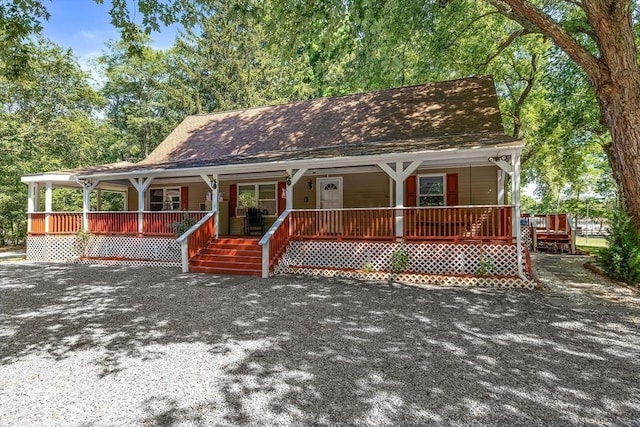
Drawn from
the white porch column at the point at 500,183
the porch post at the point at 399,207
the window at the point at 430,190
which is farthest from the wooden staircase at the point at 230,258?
the white porch column at the point at 500,183

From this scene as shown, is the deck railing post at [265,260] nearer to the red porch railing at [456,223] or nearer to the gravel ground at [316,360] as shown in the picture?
the gravel ground at [316,360]

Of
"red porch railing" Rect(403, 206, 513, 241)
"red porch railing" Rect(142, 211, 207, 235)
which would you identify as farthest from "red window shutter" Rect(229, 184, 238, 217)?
"red porch railing" Rect(403, 206, 513, 241)

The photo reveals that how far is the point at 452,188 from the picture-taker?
432 inches

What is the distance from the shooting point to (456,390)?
10.6 ft

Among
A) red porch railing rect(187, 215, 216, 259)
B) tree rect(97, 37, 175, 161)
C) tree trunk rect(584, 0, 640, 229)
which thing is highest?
tree rect(97, 37, 175, 161)

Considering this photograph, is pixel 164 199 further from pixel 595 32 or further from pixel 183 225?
pixel 595 32

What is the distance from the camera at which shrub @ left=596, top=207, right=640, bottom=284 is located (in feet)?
26.7

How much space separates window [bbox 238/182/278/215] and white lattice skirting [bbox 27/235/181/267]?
3173 mm

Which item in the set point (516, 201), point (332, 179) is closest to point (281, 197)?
point (332, 179)

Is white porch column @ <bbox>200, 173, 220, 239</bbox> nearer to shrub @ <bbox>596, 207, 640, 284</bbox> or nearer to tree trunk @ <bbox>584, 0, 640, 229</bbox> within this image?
tree trunk @ <bbox>584, 0, 640, 229</bbox>

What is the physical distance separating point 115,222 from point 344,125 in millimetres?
9083

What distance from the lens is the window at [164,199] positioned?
48.6 ft

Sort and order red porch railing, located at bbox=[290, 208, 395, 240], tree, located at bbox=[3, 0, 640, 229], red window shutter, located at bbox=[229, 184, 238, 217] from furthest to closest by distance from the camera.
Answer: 1. red window shutter, located at bbox=[229, 184, 238, 217]
2. red porch railing, located at bbox=[290, 208, 395, 240]
3. tree, located at bbox=[3, 0, 640, 229]

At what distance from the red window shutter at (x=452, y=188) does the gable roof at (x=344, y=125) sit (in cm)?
131
